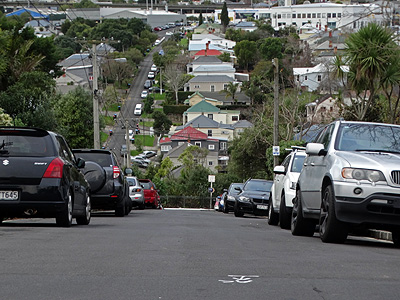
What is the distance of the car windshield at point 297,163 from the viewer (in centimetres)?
1761

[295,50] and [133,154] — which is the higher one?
[295,50]

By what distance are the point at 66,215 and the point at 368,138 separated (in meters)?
5.22

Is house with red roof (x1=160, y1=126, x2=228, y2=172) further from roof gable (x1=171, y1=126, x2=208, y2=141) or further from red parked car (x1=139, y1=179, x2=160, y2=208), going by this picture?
red parked car (x1=139, y1=179, x2=160, y2=208)

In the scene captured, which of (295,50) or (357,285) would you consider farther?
(295,50)

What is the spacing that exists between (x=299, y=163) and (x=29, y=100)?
86.2 feet

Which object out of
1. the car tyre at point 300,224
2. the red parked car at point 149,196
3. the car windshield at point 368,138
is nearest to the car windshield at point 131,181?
the red parked car at point 149,196

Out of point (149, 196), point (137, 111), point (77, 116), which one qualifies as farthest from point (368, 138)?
point (137, 111)

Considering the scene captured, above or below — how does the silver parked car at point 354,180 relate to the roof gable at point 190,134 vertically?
above

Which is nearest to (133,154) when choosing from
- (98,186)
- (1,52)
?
(1,52)

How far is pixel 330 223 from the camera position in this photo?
11.2 meters

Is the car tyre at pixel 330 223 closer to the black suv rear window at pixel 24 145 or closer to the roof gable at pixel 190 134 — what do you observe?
the black suv rear window at pixel 24 145

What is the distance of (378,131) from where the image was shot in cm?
1230

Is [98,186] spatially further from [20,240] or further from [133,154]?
[133,154]

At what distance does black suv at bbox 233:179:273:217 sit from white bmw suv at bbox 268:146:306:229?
5406 millimetres
